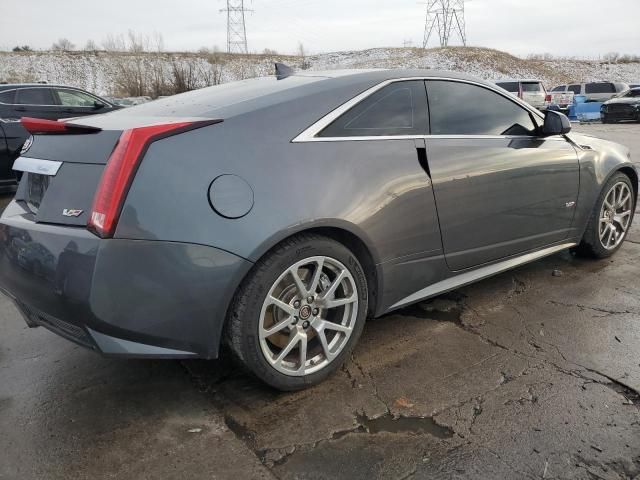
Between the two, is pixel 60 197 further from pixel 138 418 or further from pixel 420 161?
pixel 420 161

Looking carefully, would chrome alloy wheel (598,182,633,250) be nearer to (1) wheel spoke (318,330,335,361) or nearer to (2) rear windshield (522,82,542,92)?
(1) wheel spoke (318,330,335,361)

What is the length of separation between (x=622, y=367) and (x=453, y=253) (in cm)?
106

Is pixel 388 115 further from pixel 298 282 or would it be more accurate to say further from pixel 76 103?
pixel 76 103

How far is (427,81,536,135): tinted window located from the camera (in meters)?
3.10

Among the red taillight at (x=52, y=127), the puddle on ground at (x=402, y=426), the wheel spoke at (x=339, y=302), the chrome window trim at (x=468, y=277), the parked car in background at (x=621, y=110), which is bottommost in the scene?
the parked car in background at (x=621, y=110)

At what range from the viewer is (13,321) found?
3525mm

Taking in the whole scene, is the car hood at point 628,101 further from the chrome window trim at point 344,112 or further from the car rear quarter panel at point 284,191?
the car rear quarter panel at point 284,191

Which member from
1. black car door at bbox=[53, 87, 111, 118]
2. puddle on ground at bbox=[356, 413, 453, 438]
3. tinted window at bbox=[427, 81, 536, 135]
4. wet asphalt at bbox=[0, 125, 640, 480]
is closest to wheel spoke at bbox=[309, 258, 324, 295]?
wet asphalt at bbox=[0, 125, 640, 480]

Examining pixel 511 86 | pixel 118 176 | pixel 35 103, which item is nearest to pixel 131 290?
pixel 118 176

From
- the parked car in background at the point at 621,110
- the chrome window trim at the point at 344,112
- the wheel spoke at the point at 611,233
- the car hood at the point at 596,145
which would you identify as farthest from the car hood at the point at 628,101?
the chrome window trim at the point at 344,112

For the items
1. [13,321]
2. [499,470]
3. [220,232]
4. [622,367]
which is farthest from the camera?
[13,321]

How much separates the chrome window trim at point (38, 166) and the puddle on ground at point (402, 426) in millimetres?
1779

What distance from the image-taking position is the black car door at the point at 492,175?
3035 mm

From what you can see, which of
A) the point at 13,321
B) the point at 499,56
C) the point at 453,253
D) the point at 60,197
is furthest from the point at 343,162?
the point at 499,56
